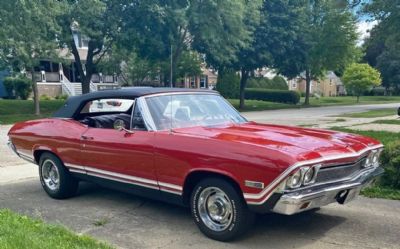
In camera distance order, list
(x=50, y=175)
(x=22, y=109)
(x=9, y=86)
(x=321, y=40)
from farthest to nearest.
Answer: (x=321, y=40) → (x=9, y=86) → (x=22, y=109) → (x=50, y=175)

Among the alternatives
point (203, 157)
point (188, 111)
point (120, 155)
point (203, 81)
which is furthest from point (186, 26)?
point (203, 81)

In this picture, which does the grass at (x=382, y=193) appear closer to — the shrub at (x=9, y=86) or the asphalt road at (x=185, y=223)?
the asphalt road at (x=185, y=223)

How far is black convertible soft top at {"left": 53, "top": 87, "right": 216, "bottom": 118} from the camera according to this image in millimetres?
5512

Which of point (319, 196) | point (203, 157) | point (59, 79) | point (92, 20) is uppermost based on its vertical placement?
point (92, 20)

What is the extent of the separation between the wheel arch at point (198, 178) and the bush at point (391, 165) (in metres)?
3.26

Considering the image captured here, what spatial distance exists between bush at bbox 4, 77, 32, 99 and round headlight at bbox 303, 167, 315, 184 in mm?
31811

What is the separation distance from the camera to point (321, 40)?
34.7 m

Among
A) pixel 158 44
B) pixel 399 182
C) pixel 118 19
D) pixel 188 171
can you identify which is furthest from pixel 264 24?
pixel 188 171

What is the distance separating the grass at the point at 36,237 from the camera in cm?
395

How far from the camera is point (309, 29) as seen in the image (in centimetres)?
3406

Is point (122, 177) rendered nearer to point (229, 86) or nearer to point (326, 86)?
point (229, 86)

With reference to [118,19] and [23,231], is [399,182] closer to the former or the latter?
[23,231]

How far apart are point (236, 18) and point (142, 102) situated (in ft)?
67.4

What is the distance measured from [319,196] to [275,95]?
4104 cm
